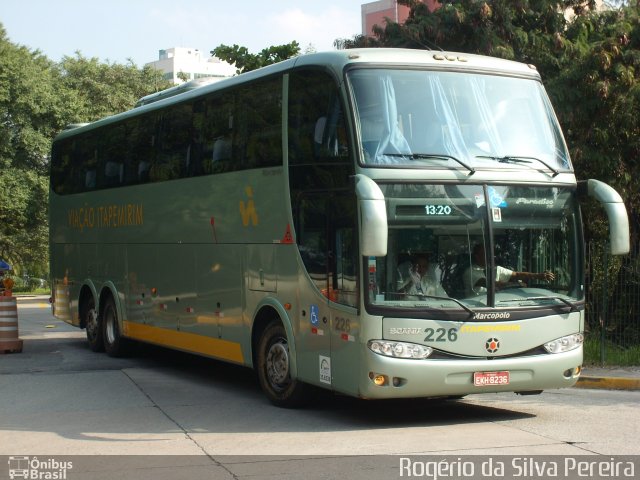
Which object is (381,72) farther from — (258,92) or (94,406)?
(94,406)

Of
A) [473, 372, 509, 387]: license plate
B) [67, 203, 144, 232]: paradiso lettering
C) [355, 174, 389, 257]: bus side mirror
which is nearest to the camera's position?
[355, 174, 389, 257]: bus side mirror

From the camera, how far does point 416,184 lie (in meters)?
10.6

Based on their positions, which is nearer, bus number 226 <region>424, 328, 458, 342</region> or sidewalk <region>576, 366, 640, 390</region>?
bus number 226 <region>424, 328, 458, 342</region>

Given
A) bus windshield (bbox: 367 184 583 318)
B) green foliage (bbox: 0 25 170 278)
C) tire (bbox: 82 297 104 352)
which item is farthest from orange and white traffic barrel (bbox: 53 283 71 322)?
green foliage (bbox: 0 25 170 278)

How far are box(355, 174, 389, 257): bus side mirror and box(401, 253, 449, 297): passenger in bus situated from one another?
2.27 feet

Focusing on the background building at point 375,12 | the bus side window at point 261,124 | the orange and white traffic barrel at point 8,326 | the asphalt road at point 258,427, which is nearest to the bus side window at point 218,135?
the bus side window at point 261,124

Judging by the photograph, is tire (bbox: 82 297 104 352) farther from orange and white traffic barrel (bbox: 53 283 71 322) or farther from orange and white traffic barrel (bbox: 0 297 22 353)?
orange and white traffic barrel (bbox: 0 297 22 353)

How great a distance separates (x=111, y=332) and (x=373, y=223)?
10009mm

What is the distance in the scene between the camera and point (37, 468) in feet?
28.8

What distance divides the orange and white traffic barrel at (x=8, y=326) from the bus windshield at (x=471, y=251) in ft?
34.1

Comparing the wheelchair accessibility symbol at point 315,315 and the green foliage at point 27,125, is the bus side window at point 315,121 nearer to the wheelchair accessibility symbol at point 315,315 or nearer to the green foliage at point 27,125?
the wheelchair accessibility symbol at point 315,315

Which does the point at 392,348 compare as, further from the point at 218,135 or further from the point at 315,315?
the point at 218,135

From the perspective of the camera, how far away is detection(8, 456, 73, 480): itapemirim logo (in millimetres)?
8492

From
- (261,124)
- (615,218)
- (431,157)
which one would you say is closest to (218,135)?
(261,124)
